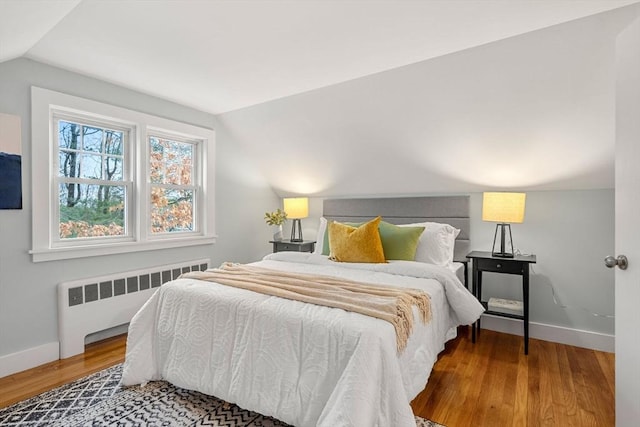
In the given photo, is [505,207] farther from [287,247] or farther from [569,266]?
[287,247]

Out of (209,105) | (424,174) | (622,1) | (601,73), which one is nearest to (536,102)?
(601,73)

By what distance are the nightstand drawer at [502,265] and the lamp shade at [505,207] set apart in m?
0.34

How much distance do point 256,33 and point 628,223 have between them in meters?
2.10

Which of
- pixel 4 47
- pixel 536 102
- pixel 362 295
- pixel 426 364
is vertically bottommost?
pixel 426 364

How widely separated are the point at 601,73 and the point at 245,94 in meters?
2.67

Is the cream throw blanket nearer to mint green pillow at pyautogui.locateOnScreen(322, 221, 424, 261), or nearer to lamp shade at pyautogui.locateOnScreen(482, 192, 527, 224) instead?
mint green pillow at pyautogui.locateOnScreen(322, 221, 424, 261)

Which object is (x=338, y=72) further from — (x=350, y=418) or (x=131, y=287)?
(x=131, y=287)

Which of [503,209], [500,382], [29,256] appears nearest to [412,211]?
[503,209]

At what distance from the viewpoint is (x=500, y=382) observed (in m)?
2.19

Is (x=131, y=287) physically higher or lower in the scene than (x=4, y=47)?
lower

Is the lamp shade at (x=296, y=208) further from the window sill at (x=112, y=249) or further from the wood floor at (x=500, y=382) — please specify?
the wood floor at (x=500, y=382)

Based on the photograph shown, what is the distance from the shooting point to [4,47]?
1.94m

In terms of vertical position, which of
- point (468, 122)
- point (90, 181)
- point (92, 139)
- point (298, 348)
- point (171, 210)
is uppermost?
point (468, 122)

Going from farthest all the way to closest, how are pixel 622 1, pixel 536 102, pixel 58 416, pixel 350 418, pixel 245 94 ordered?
pixel 245 94 → pixel 536 102 → pixel 58 416 → pixel 622 1 → pixel 350 418
